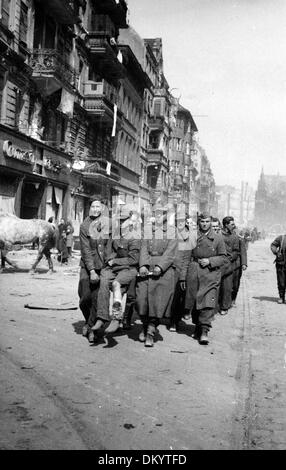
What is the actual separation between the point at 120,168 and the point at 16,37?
17477mm

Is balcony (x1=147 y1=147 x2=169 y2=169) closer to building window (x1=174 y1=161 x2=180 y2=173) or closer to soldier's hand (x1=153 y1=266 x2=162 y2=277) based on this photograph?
building window (x1=174 y1=161 x2=180 y2=173)

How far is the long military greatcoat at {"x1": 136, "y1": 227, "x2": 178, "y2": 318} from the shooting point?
6.18 metres

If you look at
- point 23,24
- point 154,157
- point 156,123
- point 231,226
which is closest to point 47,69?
point 23,24

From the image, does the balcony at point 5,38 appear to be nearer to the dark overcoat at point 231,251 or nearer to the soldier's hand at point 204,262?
the dark overcoat at point 231,251

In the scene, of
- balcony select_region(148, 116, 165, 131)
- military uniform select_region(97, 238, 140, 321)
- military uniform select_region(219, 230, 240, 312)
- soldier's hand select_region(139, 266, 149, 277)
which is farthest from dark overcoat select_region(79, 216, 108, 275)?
balcony select_region(148, 116, 165, 131)

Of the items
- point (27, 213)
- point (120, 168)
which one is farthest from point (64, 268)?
point (120, 168)

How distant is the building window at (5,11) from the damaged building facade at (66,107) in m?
0.04

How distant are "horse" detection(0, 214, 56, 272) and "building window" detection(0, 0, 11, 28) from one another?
9105 mm

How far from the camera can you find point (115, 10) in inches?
1166

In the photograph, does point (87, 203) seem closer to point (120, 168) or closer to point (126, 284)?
point (120, 168)

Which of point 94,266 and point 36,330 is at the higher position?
point 94,266

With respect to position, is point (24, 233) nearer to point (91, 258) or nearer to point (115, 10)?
point (91, 258)
